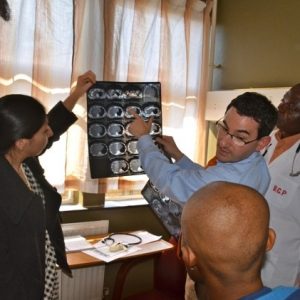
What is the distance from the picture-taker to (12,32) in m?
2.31

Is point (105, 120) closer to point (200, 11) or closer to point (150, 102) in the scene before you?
point (150, 102)

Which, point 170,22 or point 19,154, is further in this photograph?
point 170,22

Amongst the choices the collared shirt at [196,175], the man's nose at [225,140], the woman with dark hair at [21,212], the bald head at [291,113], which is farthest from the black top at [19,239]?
the bald head at [291,113]

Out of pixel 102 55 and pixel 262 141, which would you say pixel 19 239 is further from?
pixel 102 55

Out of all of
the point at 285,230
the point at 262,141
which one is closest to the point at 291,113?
the point at 262,141

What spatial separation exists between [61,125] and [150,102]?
1.61 ft

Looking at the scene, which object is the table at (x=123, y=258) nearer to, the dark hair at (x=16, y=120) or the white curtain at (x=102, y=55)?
the white curtain at (x=102, y=55)

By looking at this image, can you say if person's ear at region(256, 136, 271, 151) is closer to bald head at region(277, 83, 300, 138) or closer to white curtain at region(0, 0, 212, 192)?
bald head at region(277, 83, 300, 138)

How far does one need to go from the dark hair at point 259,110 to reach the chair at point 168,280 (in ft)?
4.14

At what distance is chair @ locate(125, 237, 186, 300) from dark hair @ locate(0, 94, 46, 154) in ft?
4.39

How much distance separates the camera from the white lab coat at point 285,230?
167 cm

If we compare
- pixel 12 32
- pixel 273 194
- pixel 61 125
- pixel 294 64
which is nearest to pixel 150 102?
pixel 61 125

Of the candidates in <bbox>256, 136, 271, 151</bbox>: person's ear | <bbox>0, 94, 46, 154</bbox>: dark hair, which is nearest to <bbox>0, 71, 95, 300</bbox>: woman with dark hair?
<bbox>0, 94, 46, 154</bbox>: dark hair

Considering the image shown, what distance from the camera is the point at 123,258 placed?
2.31 m
